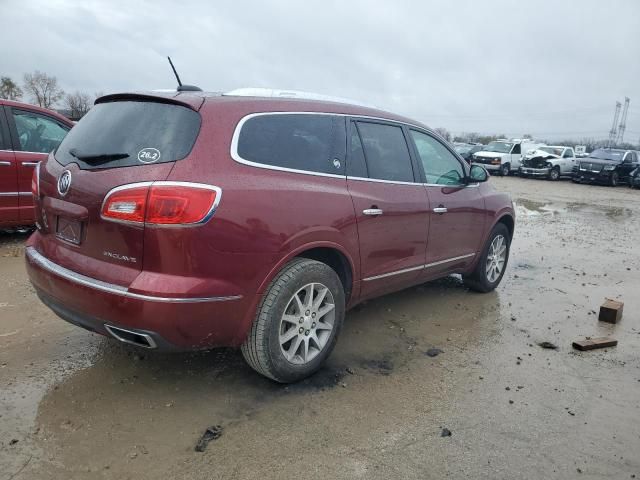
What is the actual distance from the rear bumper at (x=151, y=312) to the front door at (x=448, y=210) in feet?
6.89

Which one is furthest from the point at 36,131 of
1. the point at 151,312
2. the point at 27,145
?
the point at 151,312

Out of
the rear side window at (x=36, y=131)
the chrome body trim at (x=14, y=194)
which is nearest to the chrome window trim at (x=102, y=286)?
the chrome body trim at (x=14, y=194)

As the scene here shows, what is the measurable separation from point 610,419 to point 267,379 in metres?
2.13

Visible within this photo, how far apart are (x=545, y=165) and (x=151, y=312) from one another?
26879 millimetres

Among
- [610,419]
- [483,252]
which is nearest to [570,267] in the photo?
[483,252]

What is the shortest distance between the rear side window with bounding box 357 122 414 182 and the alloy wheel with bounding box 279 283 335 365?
102cm

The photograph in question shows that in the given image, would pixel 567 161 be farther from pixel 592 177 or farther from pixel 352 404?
pixel 352 404

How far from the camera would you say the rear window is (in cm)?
280

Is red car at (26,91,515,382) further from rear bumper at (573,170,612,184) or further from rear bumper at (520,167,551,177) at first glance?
rear bumper at (520,167,551,177)

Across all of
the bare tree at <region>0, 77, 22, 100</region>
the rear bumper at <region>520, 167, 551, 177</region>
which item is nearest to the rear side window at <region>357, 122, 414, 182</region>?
the rear bumper at <region>520, 167, 551, 177</region>

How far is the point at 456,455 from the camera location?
8.87ft

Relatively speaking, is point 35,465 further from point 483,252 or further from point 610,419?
point 483,252

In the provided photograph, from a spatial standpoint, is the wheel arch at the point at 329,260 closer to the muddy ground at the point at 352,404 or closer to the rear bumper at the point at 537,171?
the muddy ground at the point at 352,404

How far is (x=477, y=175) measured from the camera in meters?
Result: 5.00
